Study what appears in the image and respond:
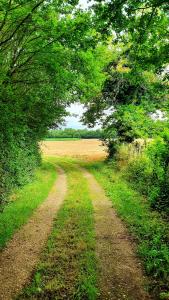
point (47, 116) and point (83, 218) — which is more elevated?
point (47, 116)

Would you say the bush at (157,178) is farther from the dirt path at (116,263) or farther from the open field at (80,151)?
the open field at (80,151)

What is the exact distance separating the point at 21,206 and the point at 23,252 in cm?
602

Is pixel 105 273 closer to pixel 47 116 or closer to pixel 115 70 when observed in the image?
pixel 47 116

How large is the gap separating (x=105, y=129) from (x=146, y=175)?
16.0 m

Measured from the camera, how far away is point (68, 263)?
8844mm

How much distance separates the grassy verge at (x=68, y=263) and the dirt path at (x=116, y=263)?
260 mm

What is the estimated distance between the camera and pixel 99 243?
10.5 metres

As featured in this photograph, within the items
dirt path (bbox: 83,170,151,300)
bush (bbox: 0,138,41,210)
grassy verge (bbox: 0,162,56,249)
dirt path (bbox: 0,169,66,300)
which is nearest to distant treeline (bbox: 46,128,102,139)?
bush (bbox: 0,138,41,210)

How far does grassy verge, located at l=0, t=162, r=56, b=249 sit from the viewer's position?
11806mm

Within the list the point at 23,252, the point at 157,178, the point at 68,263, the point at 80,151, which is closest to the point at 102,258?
the point at 68,263

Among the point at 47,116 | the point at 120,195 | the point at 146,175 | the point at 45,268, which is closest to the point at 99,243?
the point at 45,268

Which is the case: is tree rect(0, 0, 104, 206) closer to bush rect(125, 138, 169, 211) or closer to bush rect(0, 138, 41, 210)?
bush rect(0, 138, 41, 210)

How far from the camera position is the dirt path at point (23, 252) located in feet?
25.0

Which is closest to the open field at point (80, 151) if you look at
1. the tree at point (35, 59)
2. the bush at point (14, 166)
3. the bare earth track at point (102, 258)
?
the bush at point (14, 166)
